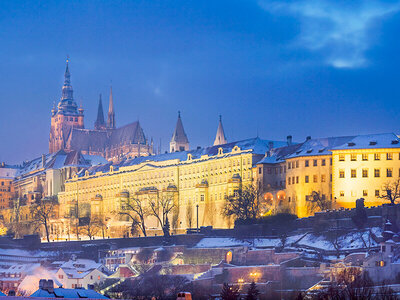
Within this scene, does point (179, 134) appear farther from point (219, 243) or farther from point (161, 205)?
point (219, 243)

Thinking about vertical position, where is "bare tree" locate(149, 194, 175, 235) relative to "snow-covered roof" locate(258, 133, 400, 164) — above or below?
below

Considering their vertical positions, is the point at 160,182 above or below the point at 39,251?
above

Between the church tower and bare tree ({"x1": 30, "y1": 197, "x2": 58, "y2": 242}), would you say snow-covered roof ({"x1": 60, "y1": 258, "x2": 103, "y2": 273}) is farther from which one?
the church tower

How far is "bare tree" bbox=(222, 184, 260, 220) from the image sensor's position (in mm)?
115062

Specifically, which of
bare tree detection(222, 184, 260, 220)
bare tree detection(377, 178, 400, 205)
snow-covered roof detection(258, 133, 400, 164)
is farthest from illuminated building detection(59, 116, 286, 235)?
bare tree detection(377, 178, 400, 205)

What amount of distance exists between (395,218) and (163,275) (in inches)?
981

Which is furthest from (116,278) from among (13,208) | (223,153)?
(13,208)

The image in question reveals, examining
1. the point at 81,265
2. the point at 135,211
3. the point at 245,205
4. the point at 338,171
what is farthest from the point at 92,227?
the point at 338,171

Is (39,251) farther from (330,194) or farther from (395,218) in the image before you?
(395,218)

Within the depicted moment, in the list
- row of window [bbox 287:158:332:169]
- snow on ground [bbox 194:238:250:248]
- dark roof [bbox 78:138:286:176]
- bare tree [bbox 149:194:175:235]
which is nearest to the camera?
snow on ground [bbox 194:238:250:248]

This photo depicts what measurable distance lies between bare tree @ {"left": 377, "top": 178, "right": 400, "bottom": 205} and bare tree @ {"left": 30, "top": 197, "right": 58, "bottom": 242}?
6440 centimetres

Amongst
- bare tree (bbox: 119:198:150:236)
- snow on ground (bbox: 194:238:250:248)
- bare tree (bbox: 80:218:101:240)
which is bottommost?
snow on ground (bbox: 194:238:250:248)

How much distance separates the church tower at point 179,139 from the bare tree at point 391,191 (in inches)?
3052

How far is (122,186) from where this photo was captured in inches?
6368
